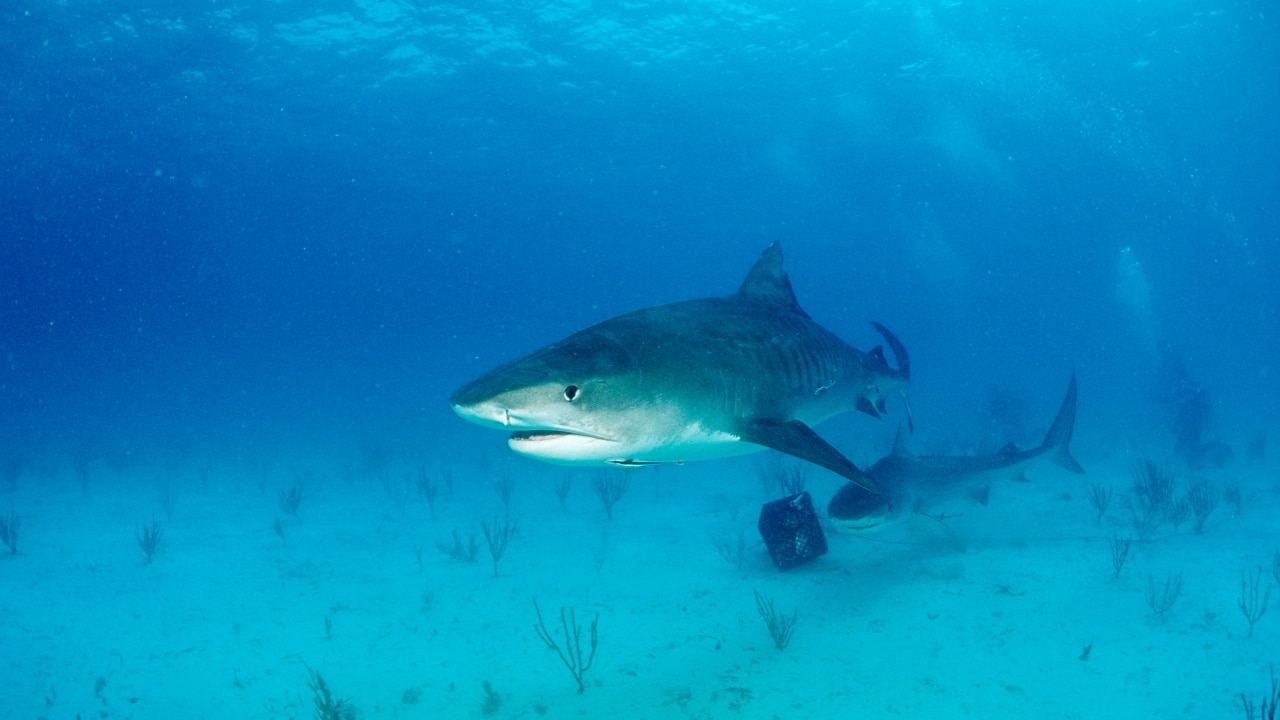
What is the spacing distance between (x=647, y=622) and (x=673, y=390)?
15.9ft

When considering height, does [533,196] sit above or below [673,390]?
below

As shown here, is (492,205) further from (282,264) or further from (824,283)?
(824,283)

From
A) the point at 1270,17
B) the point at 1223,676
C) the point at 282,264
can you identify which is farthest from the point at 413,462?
the point at 282,264

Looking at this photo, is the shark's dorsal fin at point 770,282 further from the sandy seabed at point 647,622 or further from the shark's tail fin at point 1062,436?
the shark's tail fin at point 1062,436

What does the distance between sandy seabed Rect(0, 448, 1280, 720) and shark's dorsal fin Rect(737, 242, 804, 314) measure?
3.52m

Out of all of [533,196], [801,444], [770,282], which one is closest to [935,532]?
[770,282]

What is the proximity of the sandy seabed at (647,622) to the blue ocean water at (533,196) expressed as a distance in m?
0.08

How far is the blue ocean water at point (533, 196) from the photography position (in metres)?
7.38

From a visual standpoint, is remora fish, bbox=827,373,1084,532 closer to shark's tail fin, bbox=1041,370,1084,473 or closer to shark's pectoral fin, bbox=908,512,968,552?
shark's tail fin, bbox=1041,370,1084,473

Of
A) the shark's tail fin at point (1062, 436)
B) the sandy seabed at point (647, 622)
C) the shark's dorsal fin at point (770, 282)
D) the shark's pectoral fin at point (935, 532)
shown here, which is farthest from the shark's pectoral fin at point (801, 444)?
the shark's tail fin at point (1062, 436)

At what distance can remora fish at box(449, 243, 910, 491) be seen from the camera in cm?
267

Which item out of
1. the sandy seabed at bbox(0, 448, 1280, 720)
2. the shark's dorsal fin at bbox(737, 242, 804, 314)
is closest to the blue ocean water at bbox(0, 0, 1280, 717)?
the sandy seabed at bbox(0, 448, 1280, 720)

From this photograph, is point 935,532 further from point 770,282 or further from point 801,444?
point 801,444

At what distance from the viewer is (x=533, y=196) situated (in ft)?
154
